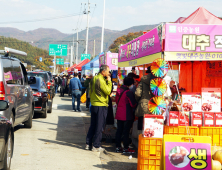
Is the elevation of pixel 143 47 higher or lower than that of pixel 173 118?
higher

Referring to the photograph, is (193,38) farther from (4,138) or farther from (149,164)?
(4,138)

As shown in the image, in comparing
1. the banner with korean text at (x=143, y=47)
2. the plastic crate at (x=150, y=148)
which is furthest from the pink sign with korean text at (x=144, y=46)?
the plastic crate at (x=150, y=148)

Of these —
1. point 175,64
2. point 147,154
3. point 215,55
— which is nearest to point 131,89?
point 215,55

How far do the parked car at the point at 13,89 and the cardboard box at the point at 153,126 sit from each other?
3.07 metres

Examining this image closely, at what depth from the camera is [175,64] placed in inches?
426

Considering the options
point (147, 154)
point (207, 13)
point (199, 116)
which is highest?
point (207, 13)

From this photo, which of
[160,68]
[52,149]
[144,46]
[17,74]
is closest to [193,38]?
[160,68]

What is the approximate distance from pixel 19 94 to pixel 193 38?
15.1 feet

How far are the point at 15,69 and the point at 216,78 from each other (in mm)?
5932

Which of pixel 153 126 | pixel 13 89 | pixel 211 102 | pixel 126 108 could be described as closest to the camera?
pixel 153 126

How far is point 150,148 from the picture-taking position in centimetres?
517

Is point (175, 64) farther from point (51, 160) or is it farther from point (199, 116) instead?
point (51, 160)

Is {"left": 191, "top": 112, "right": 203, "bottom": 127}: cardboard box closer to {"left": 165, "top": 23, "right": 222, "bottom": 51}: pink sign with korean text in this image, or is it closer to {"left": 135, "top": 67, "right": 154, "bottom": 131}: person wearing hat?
{"left": 135, "top": 67, "right": 154, "bottom": 131}: person wearing hat

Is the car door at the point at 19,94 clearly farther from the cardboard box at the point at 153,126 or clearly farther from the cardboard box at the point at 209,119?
the cardboard box at the point at 209,119
